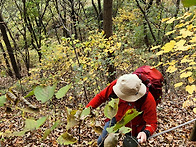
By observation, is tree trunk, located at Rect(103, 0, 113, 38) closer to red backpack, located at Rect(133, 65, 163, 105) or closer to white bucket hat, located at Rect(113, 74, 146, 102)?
red backpack, located at Rect(133, 65, 163, 105)

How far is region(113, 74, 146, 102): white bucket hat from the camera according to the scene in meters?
2.26

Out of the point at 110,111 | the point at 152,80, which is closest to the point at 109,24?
the point at 152,80

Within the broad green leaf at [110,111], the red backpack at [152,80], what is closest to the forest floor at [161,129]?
the red backpack at [152,80]

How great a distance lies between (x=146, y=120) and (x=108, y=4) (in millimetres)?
4312

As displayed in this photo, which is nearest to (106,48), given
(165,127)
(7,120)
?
(165,127)

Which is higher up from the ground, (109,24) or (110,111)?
(109,24)

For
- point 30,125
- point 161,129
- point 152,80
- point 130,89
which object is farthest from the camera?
point 161,129

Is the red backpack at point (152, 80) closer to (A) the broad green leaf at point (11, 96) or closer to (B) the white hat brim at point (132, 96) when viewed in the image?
(B) the white hat brim at point (132, 96)

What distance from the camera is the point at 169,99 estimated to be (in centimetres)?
647

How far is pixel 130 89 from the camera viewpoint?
2.26 metres

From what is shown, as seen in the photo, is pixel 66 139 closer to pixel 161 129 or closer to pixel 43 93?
pixel 43 93

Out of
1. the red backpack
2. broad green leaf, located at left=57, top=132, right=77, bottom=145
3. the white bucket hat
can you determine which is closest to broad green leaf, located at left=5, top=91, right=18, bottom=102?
broad green leaf, located at left=57, top=132, right=77, bottom=145

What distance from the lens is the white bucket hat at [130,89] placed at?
2.26 meters

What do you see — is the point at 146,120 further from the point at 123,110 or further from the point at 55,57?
the point at 55,57
